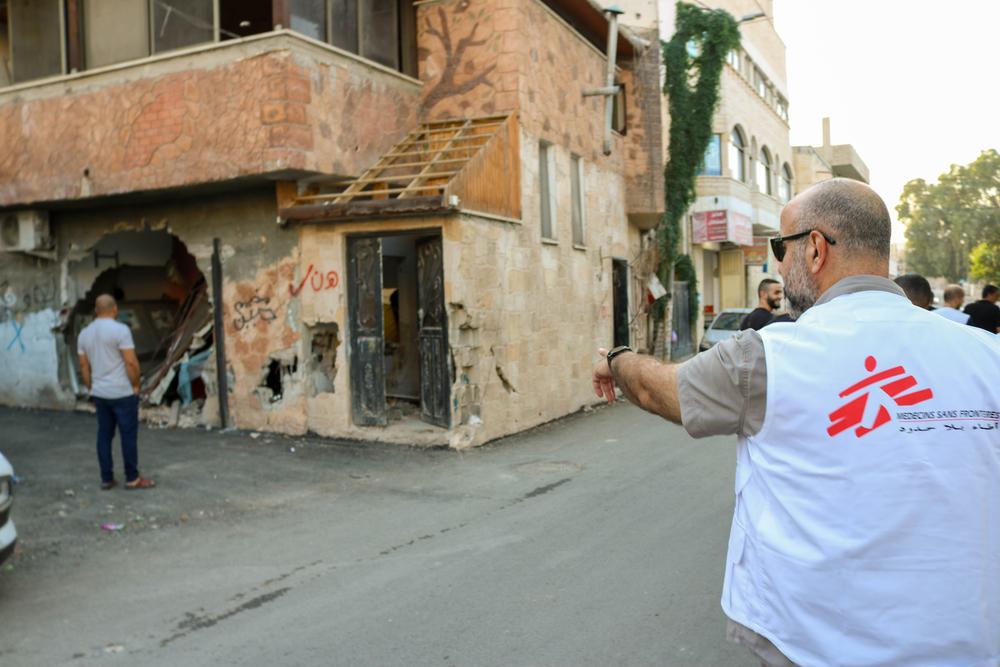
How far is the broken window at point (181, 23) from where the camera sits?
35.6 feet

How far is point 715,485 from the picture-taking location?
313 inches

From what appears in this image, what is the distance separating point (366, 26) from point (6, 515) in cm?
861

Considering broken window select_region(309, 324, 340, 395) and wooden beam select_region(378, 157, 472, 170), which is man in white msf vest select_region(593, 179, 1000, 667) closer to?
wooden beam select_region(378, 157, 472, 170)

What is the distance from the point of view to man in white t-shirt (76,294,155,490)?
8312 mm

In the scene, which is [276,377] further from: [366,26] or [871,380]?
[871,380]

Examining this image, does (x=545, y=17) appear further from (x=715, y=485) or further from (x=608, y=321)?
(x=715, y=485)

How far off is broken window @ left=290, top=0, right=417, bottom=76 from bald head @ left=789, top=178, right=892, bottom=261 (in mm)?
9754

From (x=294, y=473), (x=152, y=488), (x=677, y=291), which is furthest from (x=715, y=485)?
(x=677, y=291)

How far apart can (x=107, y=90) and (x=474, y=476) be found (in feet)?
24.4

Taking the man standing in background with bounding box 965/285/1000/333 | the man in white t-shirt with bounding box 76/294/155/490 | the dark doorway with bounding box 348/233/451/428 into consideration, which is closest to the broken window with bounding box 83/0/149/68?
the dark doorway with bounding box 348/233/451/428

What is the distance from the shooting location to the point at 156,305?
51.7 ft

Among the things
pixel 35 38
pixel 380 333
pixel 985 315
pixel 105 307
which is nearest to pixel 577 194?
pixel 380 333

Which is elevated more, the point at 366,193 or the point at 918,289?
the point at 366,193

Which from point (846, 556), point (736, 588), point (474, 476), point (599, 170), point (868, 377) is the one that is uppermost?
point (599, 170)
